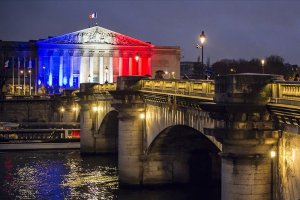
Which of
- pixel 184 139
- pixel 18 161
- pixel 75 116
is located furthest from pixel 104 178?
pixel 75 116

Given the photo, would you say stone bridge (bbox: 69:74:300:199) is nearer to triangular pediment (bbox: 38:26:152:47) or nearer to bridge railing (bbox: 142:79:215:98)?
bridge railing (bbox: 142:79:215:98)

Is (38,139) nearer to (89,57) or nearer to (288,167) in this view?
(288,167)

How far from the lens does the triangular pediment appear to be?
166 m

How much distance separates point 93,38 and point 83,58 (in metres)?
6.54

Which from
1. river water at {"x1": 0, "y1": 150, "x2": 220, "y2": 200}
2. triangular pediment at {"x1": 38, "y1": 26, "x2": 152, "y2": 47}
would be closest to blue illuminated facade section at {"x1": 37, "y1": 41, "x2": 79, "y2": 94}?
triangular pediment at {"x1": 38, "y1": 26, "x2": 152, "y2": 47}

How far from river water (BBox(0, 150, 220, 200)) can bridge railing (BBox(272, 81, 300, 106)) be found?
64.8 feet

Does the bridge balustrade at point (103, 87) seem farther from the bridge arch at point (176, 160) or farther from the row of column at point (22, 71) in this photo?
the row of column at point (22, 71)

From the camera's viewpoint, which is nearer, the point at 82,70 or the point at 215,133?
the point at 215,133

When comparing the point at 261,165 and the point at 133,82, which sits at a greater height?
the point at 133,82

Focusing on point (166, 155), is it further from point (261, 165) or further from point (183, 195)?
point (261, 165)

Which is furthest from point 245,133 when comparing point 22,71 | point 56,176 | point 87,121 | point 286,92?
point 22,71

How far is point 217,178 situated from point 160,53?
461 ft

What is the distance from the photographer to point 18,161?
63.2 m

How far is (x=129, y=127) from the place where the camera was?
4512 centimetres
